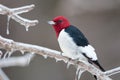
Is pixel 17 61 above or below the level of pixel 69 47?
above

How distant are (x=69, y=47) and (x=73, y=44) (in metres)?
0.05

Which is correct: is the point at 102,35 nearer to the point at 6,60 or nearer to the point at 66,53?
the point at 66,53

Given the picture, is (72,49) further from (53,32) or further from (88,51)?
(53,32)

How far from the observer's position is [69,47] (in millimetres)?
2480

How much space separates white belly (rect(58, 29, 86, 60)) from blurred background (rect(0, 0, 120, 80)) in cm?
340

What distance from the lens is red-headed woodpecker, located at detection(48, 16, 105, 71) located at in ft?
7.98

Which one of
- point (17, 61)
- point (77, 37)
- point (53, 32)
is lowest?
point (53, 32)

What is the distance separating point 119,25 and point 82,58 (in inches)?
151

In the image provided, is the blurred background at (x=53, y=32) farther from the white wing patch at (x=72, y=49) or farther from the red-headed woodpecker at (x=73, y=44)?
the white wing patch at (x=72, y=49)

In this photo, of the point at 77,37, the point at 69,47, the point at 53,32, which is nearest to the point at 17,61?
the point at 69,47

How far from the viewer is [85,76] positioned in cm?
586

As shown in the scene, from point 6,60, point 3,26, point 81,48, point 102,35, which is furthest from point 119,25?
point 6,60

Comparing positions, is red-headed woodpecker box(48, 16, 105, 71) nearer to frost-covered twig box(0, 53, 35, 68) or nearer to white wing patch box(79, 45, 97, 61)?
white wing patch box(79, 45, 97, 61)

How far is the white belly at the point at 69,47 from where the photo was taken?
7.99 ft
